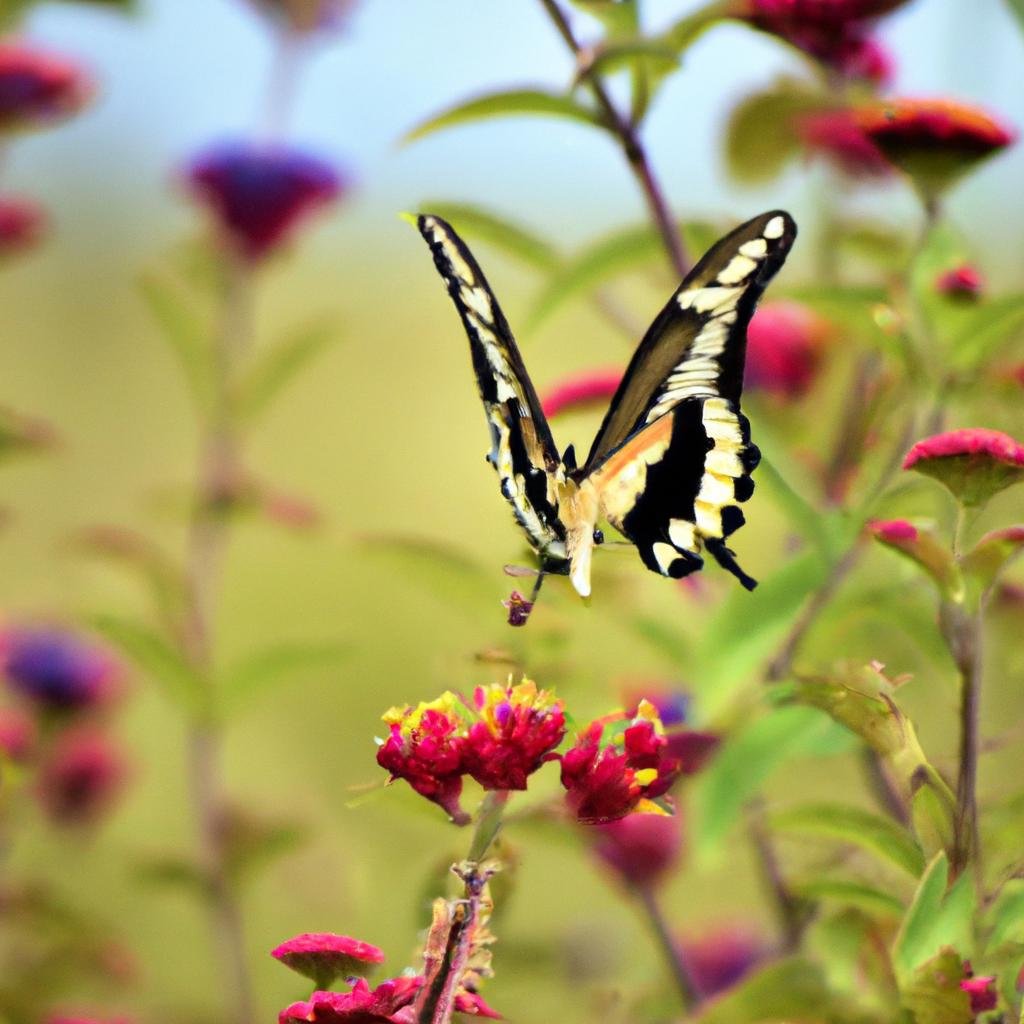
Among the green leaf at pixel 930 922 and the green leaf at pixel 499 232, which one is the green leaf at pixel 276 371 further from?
the green leaf at pixel 930 922

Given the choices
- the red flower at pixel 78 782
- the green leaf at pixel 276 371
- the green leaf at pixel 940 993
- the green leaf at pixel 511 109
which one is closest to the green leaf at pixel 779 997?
the green leaf at pixel 940 993

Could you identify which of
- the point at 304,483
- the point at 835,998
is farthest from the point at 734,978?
the point at 304,483

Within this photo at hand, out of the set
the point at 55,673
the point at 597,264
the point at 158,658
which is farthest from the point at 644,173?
the point at 55,673

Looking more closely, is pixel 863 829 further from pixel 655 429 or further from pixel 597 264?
pixel 597 264

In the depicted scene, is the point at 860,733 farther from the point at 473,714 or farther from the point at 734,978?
the point at 734,978

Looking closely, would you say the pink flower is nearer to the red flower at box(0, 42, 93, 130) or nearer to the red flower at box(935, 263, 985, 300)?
the red flower at box(935, 263, 985, 300)
